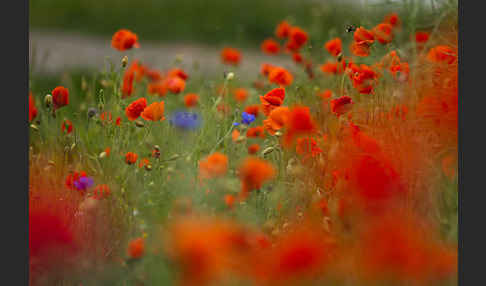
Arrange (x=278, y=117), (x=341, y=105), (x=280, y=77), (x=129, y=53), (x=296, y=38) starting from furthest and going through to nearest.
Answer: (x=129, y=53) < (x=296, y=38) < (x=280, y=77) < (x=341, y=105) < (x=278, y=117)

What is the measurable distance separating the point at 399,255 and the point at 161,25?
4.56 m

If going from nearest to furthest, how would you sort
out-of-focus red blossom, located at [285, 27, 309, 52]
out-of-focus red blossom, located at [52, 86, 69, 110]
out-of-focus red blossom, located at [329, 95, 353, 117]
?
out-of-focus red blossom, located at [329, 95, 353, 117] < out-of-focus red blossom, located at [52, 86, 69, 110] < out-of-focus red blossom, located at [285, 27, 309, 52]

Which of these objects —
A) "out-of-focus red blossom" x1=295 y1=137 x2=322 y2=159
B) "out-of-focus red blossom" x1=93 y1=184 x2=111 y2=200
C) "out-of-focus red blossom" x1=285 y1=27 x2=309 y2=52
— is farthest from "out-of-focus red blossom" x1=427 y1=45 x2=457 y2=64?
"out-of-focus red blossom" x1=93 y1=184 x2=111 y2=200

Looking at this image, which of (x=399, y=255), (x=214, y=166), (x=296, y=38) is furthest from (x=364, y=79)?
(x=296, y=38)

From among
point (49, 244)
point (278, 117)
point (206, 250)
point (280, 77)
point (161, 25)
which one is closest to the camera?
point (206, 250)

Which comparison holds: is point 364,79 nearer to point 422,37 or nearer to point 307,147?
point 307,147

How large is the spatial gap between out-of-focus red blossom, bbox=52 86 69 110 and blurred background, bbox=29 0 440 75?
7.69ft

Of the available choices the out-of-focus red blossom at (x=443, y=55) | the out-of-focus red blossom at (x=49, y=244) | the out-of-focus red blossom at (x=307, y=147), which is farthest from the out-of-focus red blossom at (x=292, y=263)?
the out-of-focus red blossom at (x=443, y=55)

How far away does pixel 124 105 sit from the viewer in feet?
5.33

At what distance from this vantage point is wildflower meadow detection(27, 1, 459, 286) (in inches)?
28.5

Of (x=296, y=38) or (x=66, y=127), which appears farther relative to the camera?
(x=296, y=38)

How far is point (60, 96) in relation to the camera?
1416 millimetres

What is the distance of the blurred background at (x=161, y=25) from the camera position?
4.27 metres

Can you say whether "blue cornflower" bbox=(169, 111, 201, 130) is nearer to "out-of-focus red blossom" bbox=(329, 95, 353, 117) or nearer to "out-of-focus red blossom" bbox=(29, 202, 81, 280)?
"out-of-focus red blossom" bbox=(329, 95, 353, 117)
